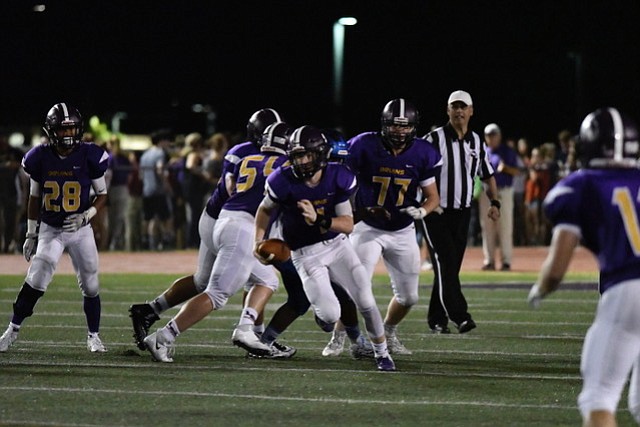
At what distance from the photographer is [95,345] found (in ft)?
29.2

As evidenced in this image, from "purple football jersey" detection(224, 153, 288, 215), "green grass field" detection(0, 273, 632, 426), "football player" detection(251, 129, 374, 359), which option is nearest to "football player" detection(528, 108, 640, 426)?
"green grass field" detection(0, 273, 632, 426)

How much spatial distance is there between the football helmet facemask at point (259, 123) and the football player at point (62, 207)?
1016 mm

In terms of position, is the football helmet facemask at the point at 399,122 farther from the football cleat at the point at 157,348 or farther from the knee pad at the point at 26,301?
the knee pad at the point at 26,301

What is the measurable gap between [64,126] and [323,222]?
2004 millimetres

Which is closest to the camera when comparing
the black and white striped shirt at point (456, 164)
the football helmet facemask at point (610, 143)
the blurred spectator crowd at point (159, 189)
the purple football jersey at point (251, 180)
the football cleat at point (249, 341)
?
the football helmet facemask at point (610, 143)

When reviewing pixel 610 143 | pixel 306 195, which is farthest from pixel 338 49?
pixel 610 143

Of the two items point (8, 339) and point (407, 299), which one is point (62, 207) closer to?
point (8, 339)

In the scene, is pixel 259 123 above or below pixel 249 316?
above

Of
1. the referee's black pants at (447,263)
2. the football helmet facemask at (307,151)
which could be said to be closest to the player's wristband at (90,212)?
the football helmet facemask at (307,151)

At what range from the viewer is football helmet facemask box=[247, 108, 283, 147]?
8812mm

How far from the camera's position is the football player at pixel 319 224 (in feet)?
26.0

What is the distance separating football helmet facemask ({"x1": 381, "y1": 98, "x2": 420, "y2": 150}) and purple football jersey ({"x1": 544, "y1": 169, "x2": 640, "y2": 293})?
4.01 meters

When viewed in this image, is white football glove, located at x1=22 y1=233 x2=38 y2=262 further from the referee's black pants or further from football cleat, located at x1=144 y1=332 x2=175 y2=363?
the referee's black pants

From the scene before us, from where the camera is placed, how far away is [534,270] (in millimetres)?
16328
